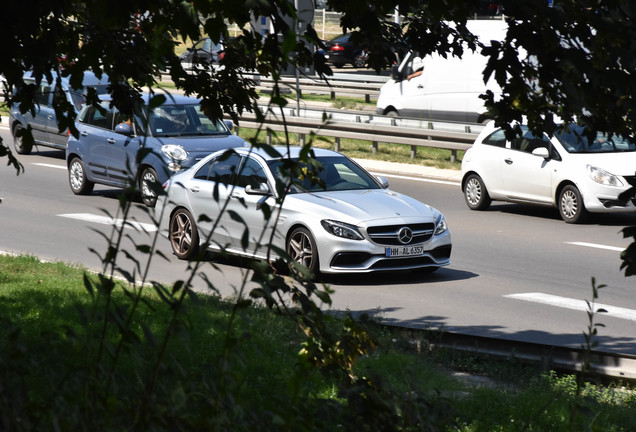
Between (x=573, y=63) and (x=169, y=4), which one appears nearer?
(x=573, y=63)

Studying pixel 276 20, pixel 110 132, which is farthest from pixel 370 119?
pixel 276 20

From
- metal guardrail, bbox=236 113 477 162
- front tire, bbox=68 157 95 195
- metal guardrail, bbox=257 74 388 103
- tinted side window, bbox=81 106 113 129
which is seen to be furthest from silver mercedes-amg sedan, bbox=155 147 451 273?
metal guardrail, bbox=257 74 388 103

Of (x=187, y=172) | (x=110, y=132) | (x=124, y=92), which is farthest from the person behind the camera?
(x=110, y=132)

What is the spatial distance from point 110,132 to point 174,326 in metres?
15.1

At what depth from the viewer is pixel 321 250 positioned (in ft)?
36.3

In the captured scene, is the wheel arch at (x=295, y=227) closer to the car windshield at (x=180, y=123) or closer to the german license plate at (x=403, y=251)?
the german license plate at (x=403, y=251)

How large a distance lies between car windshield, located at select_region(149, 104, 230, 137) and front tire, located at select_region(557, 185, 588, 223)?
598cm

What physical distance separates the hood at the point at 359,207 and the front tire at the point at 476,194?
207 inches

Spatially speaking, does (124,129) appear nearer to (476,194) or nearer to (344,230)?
(476,194)

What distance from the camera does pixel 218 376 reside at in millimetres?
3062

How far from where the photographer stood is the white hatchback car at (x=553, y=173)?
1523 cm

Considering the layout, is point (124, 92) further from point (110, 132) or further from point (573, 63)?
point (110, 132)

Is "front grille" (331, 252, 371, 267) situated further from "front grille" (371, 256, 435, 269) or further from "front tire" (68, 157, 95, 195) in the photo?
"front tire" (68, 157, 95, 195)

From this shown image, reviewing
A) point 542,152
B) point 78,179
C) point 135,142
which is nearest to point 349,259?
point 542,152
